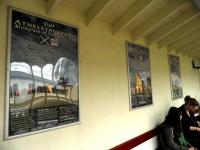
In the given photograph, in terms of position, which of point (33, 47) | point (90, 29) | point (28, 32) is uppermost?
point (90, 29)

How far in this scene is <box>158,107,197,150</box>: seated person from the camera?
2553 millimetres

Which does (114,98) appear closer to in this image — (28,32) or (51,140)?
(51,140)

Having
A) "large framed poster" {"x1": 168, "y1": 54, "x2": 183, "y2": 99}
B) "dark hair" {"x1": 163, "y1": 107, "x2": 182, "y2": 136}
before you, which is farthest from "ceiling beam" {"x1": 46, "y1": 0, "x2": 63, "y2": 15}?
"large framed poster" {"x1": 168, "y1": 54, "x2": 183, "y2": 99}

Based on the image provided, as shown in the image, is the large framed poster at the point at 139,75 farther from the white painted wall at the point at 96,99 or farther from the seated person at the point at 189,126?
the seated person at the point at 189,126

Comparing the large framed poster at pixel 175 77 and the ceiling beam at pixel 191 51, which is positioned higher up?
the ceiling beam at pixel 191 51

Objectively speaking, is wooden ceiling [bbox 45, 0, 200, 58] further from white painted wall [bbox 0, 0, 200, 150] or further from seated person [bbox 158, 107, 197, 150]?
seated person [bbox 158, 107, 197, 150]

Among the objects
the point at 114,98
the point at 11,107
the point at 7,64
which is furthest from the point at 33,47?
the point at 114,98

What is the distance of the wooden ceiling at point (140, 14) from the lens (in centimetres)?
192

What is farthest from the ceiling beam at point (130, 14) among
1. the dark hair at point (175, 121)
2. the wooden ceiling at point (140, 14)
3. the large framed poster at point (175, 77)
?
the large framed poster at point (175, 77)

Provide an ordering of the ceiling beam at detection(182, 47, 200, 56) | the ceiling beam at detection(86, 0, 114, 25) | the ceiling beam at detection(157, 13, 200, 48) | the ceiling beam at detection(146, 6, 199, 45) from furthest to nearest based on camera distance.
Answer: the ceiling beam at detection(182, 47, 200, 56) → the ceiling beam at detection(157, 13, 200, 48) → the ceiling beam at detection(146, 6, 199, 45) → the ceiling beam at detection(86, 0, 114, 25)

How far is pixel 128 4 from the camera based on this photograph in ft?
7.07

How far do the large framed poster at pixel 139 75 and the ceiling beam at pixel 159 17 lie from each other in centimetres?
22

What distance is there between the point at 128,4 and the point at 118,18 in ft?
0.80

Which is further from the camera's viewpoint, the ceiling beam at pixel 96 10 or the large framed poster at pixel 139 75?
the large framed poster at pixel 139 75
